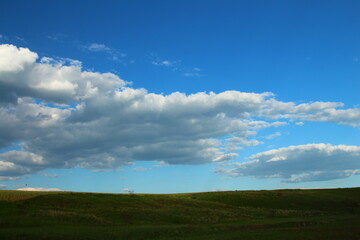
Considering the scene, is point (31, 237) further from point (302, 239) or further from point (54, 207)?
point (302, 239)

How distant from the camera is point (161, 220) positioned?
54.9 m

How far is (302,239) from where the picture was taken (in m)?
35.2

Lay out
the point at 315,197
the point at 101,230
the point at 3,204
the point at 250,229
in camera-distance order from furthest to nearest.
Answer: the point at 315,197 < the point at 3,204 < the point at 250,229 < the point at 101,230

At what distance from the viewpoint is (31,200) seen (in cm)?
6331

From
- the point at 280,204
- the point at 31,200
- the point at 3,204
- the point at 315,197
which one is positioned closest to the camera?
the point at 3,204

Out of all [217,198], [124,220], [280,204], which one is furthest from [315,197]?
[124,220]

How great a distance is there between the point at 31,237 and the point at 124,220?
57.9 ft

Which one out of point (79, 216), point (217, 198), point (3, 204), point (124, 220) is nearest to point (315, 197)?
point (217, 198)

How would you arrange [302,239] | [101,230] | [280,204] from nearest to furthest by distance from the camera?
[302,239] < [101,230] < [280,204]

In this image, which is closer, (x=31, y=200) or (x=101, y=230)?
(x=101, y=230)

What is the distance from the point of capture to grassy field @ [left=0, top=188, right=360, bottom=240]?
39094mm

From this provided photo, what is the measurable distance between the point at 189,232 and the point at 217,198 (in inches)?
2159

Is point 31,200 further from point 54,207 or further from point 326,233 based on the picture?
point 326,233

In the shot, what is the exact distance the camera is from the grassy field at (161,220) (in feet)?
128
